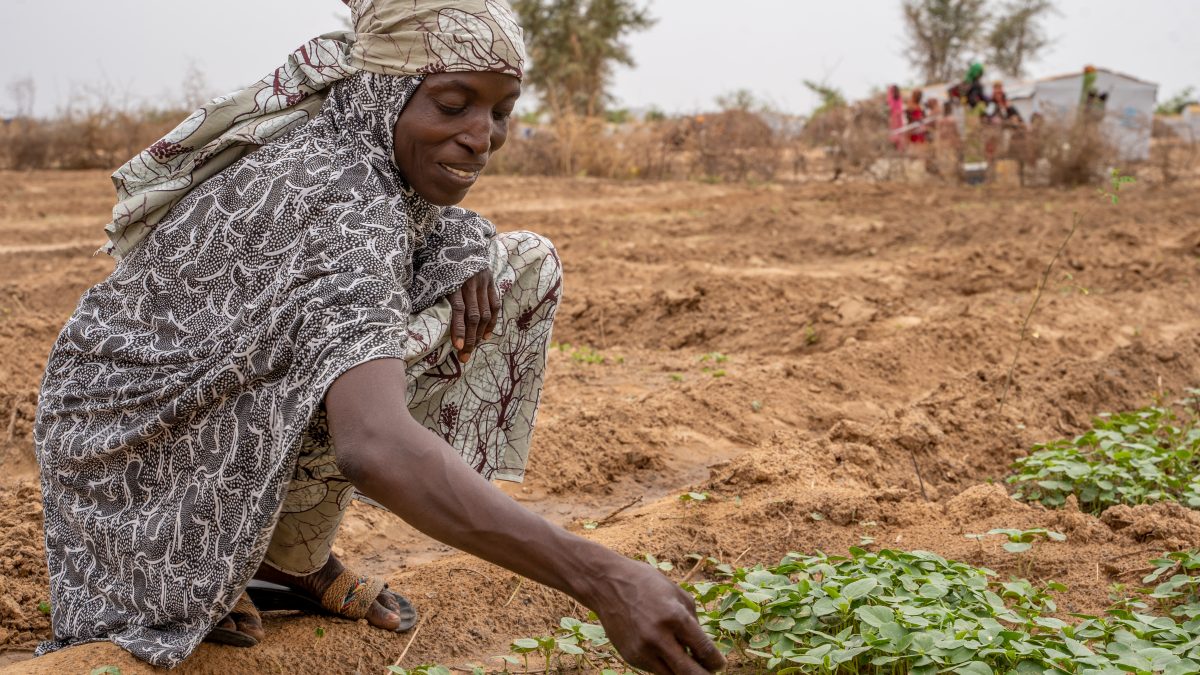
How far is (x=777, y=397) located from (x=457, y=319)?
2563 millimetres

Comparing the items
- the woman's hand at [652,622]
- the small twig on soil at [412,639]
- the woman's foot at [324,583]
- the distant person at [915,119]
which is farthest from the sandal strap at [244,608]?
the distant person at [915,119]

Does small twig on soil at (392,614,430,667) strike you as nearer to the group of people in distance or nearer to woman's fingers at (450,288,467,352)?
woman's fingers at (450,288,467,352)

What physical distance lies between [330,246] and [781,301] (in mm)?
4817

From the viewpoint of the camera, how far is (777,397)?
473cm

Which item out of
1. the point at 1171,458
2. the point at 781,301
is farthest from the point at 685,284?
the point at 1171,458

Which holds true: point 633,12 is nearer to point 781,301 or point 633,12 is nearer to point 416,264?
point 781,301

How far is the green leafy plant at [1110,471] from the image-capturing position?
132 inches

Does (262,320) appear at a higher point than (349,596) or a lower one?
higher

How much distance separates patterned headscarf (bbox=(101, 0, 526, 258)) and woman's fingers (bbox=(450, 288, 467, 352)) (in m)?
0.49

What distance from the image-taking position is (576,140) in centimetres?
1734

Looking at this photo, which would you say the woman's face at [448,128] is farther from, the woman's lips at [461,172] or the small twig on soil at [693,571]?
the small twig on soil at [693,571]

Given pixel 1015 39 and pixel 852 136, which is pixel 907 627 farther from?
pixel 1015 39

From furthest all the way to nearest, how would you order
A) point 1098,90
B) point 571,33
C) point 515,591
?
1. point 571,33
2. point 1098,90
3. point 515,591

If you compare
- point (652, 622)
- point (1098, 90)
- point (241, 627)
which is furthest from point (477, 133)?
point (1098, 90)
